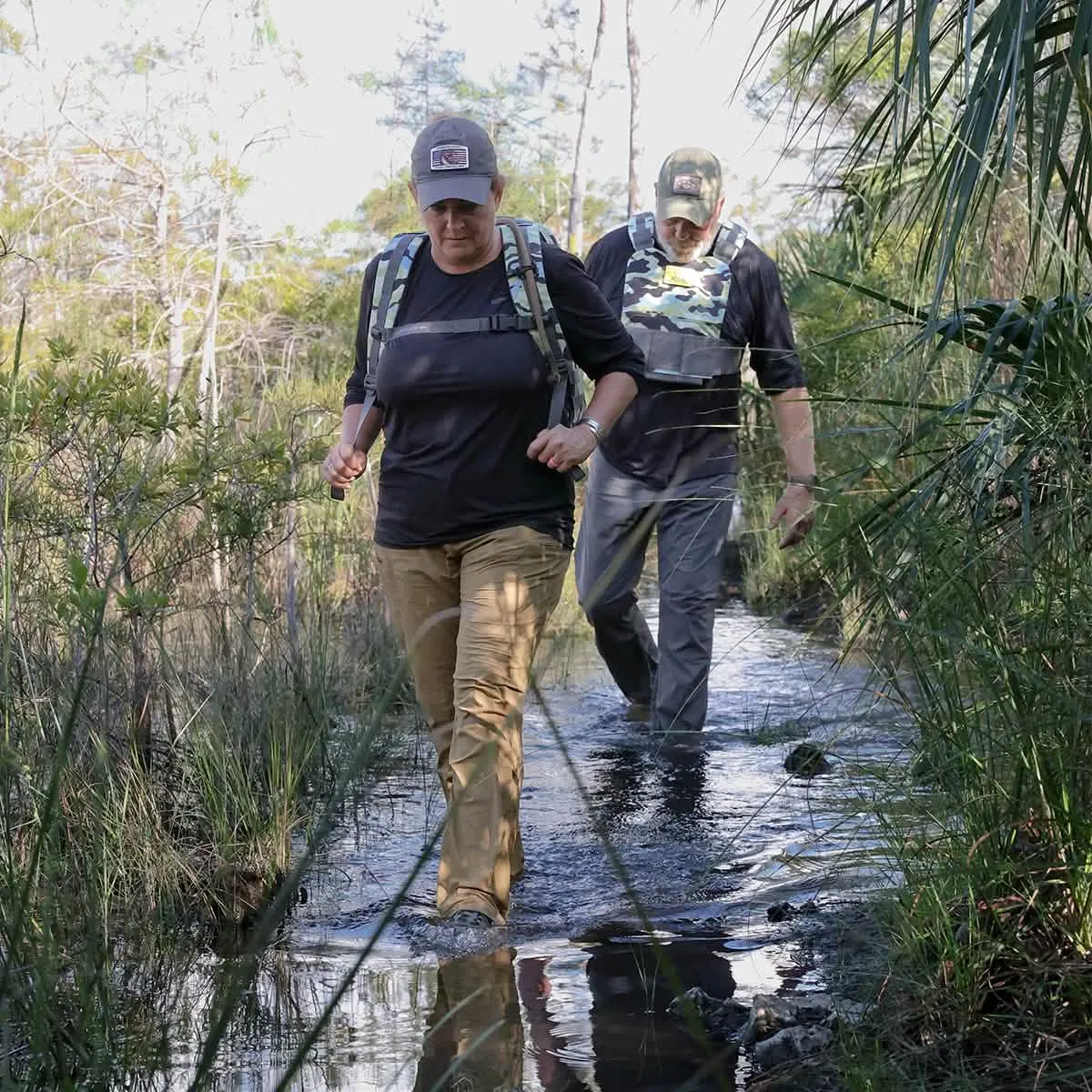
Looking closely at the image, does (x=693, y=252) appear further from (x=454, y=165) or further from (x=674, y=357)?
(x=454, y=165)

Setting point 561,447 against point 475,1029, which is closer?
point 475,1029

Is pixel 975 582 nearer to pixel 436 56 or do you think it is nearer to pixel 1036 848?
pixel 1036 848

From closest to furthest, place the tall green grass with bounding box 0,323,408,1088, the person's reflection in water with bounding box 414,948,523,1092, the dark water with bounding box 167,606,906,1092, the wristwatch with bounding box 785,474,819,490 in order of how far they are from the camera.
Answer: the wristwatch with bounding box 785,474,819,490 < the person's reflection in water with bounding box 414,948,523,1092 < the dark water with bounding box 167,606,906,1092 < the tall green grass with bounding box 0,323,408,1088

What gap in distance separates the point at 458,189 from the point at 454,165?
0.07m

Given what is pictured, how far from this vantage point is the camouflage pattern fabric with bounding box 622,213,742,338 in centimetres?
644

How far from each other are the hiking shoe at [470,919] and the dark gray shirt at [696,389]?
7.82 feet

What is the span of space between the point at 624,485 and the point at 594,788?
48.1 inches

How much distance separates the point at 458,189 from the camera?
14.9 ft

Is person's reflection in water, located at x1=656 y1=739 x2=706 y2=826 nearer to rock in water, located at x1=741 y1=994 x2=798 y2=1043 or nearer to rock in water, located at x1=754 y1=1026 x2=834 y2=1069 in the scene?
rock in water, located at x1=741 y1=994 x2=798 y2=1043

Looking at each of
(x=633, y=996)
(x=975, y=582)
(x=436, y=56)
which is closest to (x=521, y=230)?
(x=975, y=582)

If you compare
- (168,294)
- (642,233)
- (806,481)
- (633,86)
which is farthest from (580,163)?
(806,481)

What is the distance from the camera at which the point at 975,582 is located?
365 centimetres

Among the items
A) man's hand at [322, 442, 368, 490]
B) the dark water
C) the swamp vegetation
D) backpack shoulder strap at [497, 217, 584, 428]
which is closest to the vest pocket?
the swamp vegetation

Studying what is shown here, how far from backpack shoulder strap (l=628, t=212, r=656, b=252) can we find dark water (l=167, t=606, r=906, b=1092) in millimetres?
1995
